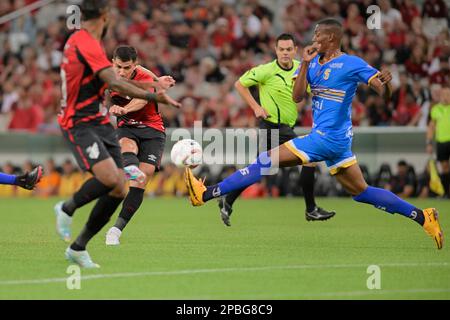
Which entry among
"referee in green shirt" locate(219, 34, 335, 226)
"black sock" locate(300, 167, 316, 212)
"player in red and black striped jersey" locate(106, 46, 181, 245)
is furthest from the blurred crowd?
"player in red and black striped jersey" locate(106, 46, 181, 245)

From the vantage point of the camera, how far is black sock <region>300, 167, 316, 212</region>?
14.1 meters

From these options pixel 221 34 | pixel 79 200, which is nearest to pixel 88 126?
pixel 79 200

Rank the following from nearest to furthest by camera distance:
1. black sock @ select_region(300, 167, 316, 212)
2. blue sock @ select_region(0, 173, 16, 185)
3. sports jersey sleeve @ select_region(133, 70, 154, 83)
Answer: sports jersey sleeve @ select_region(133, 70, 154, 83) → blue sock @ select_region(0, 173, 16, 185) → black sock @ select_region(300, 167, 316, 212)

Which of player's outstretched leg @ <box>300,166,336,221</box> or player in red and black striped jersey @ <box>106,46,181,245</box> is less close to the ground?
player in red and black striped jersey @ <box>106,46,181,245</box>

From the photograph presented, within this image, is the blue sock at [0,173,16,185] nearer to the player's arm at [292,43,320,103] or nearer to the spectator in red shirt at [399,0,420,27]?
the player's arm at [292,43,320,103]

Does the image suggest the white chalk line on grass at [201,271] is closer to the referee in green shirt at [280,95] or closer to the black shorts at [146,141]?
the black shorts at [146,141]

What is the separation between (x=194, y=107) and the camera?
23188mm

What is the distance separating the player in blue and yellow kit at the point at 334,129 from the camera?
36.1ft

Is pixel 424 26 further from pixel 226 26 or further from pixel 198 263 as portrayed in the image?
pixel 198 263

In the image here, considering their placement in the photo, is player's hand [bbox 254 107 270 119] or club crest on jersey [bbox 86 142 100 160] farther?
player's hand [bbox 254 107 270 119]

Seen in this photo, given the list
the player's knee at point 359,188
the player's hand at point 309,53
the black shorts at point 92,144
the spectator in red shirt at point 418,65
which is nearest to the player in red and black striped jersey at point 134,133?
the player's hand at point 309,53

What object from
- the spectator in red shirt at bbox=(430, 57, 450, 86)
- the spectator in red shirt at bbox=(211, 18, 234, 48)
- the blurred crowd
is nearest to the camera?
the spectator in red shirt at bbox=(430, 57, 450, 86)

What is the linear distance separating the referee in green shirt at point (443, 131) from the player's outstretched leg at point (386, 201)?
9498 mm

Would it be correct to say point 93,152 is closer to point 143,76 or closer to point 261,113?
point 143,76
